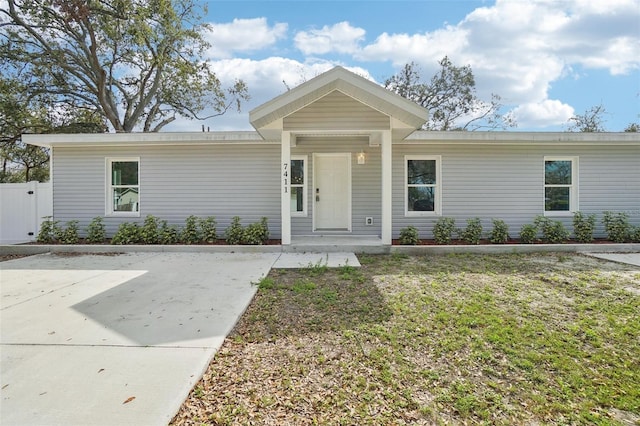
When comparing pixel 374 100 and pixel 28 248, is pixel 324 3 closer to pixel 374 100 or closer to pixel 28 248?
pixel 374 100

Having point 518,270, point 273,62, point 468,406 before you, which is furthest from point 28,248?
point 273,62

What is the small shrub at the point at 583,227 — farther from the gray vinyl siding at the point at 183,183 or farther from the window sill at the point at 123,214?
the window sill at the point at 123,214

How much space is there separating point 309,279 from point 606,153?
8828mm

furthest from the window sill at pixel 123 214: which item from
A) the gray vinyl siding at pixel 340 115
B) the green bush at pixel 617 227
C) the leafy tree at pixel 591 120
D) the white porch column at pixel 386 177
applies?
the leafy tree at pixel 591 120

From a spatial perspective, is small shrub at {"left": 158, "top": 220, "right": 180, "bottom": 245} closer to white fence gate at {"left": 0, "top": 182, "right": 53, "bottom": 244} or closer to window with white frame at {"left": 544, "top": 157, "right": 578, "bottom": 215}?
white fence gate at {"left": 0, "top": 182, "right": 53, "bottom": 244}

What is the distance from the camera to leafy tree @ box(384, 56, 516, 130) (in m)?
19.5

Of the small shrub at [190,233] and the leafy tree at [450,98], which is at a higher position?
the leafy tree at [450,98]

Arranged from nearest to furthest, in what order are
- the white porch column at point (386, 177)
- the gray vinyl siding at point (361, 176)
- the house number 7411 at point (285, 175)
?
the white porch column at point (386, 177) → the house number 7411 at point (285, 175) → the gray vinyl siding at point (361, 176)

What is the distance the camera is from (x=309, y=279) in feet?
16.3

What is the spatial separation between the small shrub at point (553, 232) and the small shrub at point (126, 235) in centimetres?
971

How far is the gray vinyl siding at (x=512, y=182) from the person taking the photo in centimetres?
846

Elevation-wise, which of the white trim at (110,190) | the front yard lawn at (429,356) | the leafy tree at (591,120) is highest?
the leafy tree at (591,120)

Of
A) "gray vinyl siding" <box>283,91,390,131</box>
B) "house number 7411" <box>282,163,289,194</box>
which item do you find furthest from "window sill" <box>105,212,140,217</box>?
"gray vinyl siding" <box>283,91,390,131</box>

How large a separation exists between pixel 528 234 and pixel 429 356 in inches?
255
